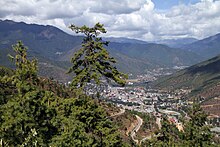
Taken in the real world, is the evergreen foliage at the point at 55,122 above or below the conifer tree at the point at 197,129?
above

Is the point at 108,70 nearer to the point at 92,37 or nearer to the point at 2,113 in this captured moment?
the point at 92,37

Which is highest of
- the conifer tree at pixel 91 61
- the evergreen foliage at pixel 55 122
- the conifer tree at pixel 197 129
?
the conifer tree at pixel 91 61

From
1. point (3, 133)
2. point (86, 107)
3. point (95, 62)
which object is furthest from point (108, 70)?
point (3, 133)

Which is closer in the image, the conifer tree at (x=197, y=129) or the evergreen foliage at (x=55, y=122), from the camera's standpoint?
the evergreen foliage at (x=55, y=122)

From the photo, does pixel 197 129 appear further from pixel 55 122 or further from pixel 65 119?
pixel 65 119

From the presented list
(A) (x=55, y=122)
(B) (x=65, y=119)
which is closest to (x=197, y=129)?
(A) (x=55, y=122)

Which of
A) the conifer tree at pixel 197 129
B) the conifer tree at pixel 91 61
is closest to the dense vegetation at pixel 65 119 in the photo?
the conifer tree at pixel 91 61

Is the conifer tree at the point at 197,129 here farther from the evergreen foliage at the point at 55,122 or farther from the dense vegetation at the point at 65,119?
the evergreen foliage at the point at 55,122

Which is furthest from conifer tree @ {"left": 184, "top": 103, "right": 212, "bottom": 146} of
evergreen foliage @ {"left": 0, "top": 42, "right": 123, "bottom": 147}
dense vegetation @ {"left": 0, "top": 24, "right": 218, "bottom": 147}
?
evergreen foliage @ {"left": 0, "top": 42, "right": 123, "bottom": 147}

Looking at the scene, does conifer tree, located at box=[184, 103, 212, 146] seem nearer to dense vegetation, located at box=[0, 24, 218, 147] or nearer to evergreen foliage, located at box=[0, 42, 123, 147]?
dense vegetation, located at box=[0, 24, 218, 147]
